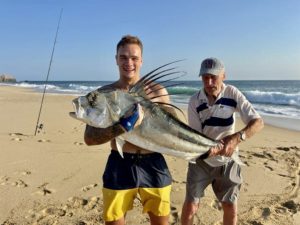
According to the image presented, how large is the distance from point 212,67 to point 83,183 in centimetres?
321

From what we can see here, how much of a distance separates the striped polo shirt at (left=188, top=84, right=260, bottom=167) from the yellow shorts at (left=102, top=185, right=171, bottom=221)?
744 mm

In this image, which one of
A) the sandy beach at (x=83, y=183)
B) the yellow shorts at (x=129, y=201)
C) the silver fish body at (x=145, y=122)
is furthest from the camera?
the sandy beach at (x=83, y=183)

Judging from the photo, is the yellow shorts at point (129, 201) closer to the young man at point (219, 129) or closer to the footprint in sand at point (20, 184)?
the young man at point (219, 129)

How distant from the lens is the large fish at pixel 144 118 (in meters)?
2.81

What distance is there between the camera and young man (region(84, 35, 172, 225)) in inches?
132

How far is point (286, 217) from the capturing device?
15.9 feet

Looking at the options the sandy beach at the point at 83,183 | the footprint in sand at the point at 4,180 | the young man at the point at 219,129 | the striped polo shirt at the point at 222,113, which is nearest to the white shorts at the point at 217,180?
the young man at the point at 219,129

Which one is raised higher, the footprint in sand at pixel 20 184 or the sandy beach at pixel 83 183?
the sandy beach at pixel 83 183

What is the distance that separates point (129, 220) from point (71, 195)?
3.76 feet

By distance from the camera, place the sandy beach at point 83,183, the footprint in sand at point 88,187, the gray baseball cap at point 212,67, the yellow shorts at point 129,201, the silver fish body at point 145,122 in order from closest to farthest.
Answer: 1. the silver fish body at point 145,122
2. the yellow shorts at point 129,201
3. the gray baseball cap at point 212,67
4. the sandy beach at point 83,183
5. the footprint in sand at point 88,187

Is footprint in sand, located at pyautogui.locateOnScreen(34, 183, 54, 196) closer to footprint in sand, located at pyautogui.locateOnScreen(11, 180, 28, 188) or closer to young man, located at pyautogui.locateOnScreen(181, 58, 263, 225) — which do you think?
footprint in sand, located at pyautogui.locateOnScreen(11, 180, 28, 188)

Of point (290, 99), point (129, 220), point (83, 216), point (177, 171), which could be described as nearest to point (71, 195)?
point (83, 216)

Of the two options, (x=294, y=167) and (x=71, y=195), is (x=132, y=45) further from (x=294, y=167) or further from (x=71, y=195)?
(x=294, y=167)

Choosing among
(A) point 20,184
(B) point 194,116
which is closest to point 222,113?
(B) point 194,116
